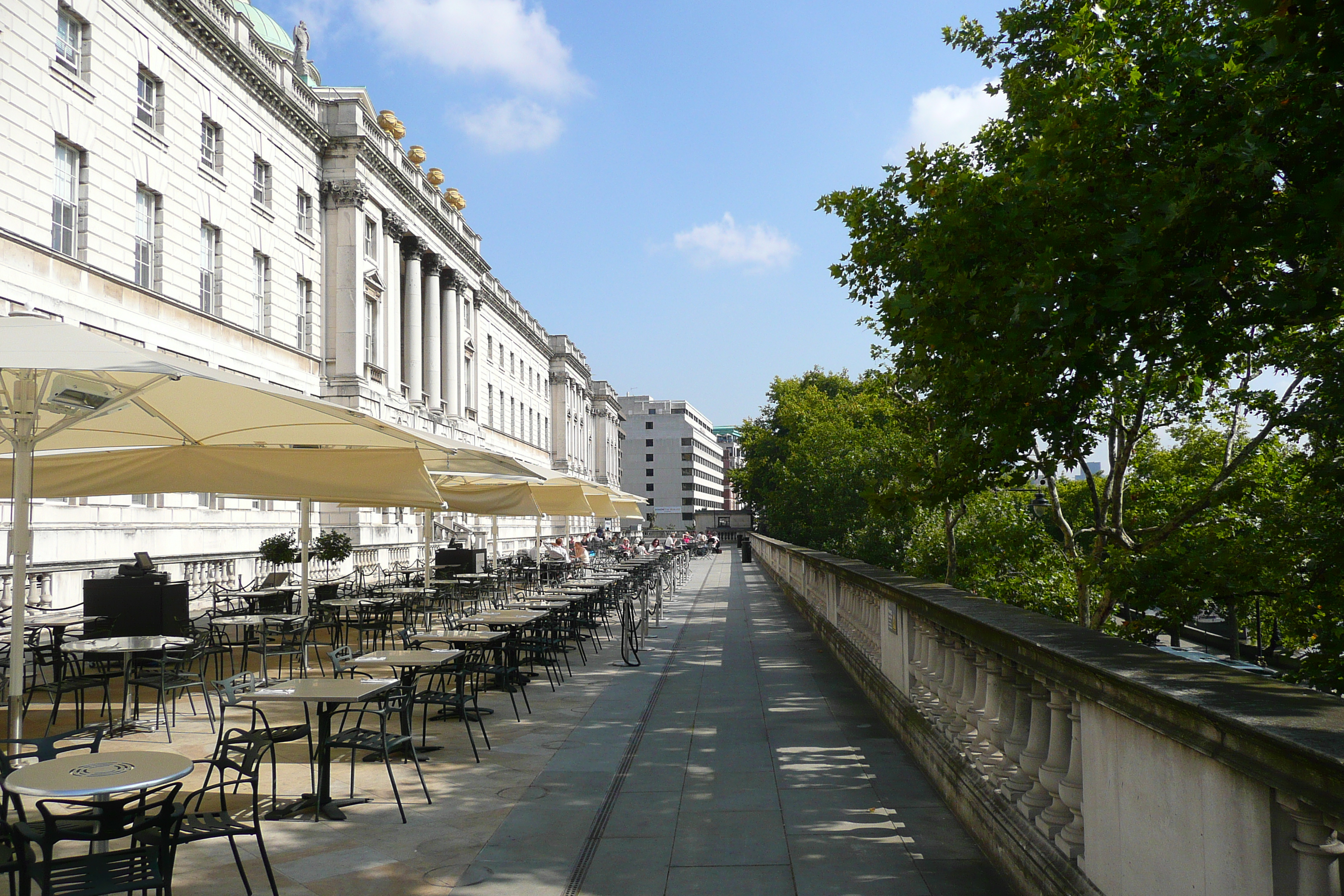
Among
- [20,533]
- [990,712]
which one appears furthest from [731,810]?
[20,533]

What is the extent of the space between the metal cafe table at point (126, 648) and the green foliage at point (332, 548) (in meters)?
12.8

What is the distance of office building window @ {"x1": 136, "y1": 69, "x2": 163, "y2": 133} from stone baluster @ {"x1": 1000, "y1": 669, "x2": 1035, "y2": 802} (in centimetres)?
2723

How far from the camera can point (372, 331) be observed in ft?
139

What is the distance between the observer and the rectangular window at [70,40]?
22422 mm

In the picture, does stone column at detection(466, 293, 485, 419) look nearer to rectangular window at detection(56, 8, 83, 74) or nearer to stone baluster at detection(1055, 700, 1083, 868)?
rectangular window at detection(56, 8, 83, 74)

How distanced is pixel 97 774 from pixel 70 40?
24.2 metres

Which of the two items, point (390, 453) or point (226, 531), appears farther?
point (226, 531)

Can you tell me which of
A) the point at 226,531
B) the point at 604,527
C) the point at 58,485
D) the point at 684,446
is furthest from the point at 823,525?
the point at 684,446

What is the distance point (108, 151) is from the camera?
2380 cm

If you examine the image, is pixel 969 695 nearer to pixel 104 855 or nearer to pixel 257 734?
pixel 257 734

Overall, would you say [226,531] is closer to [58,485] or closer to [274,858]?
[58,485]

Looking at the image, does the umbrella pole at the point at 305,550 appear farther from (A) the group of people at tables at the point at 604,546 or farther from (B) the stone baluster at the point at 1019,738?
(A) the group of people at tables at the point at 604,546

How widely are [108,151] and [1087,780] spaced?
86.7 feet

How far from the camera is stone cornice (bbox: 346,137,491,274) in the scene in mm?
39812
